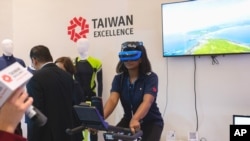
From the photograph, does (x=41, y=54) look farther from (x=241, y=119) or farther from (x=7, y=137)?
(x=241, y=119)

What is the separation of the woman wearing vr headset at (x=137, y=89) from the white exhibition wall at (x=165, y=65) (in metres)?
1.63

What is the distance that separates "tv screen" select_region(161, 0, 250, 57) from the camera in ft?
12.9

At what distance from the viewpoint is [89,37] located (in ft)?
17.5

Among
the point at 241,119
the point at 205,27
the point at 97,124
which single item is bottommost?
the point at 241,119

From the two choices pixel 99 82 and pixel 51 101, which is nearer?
pixel 51 101

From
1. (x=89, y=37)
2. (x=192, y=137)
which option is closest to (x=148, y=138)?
(x=192, y=137)

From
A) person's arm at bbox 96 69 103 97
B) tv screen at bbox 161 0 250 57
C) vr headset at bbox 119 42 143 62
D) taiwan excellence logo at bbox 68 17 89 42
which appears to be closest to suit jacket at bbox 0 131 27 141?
vr headset at bbox 119 42 143 62

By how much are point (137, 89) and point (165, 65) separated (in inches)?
70.6

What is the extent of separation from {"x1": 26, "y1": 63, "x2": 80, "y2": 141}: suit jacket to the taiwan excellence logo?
251 centimetres

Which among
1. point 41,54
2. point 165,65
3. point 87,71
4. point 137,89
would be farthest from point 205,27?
point 41,54

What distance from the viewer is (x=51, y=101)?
282cm

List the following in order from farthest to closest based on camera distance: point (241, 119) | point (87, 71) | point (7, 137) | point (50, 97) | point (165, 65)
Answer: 1. point (87, 71)
2. point (165, 65)
3. point (241, 119)
4. point (50, 97)
5. point (7, 137)

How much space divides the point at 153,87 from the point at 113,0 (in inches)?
102

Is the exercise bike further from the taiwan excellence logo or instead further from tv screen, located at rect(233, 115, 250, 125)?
the taiwan excellence logo
